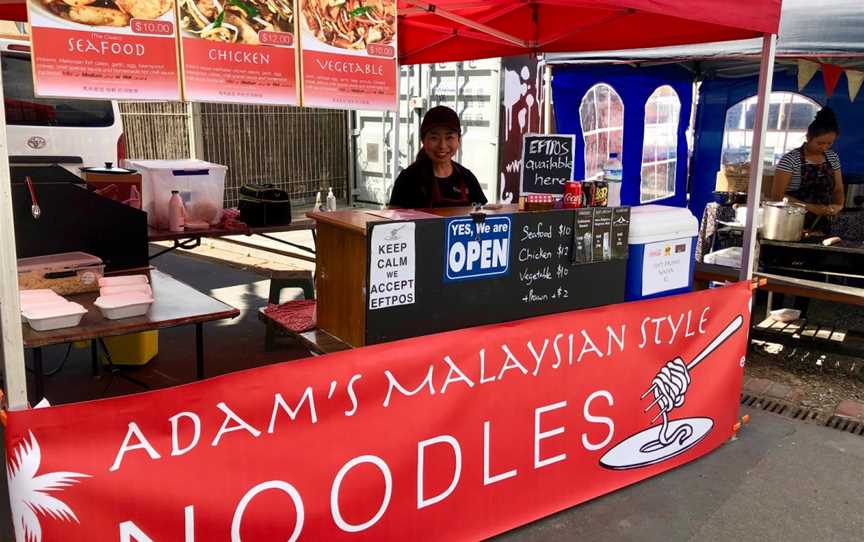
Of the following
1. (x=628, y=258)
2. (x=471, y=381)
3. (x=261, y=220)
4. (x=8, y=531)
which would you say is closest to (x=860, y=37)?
(x=628, y=258)

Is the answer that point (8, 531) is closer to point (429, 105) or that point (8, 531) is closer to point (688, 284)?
point (688, 284)

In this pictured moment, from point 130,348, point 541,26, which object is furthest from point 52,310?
point 541,26

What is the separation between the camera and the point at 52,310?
2918mm

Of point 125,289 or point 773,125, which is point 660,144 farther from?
point 125,289

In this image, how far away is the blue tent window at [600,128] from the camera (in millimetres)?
8383

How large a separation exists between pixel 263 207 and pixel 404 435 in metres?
3.26

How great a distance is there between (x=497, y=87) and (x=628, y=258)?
23.5 feet

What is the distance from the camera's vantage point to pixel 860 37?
15.1 ft

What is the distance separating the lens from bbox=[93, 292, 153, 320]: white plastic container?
9.96ft

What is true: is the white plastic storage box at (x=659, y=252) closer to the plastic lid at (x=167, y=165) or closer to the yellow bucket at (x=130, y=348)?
the plastic lid at (x=167, y=165)

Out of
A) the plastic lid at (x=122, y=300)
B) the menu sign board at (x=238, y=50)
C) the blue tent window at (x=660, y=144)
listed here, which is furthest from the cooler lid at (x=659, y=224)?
the blue tent window at (x=660, y=144)

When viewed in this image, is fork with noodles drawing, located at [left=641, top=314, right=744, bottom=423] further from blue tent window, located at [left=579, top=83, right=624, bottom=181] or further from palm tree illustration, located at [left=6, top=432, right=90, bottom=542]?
blue tent window, located at [left=579, top=83, right=624, bottom=181]

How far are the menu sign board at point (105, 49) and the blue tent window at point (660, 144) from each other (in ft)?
20.6

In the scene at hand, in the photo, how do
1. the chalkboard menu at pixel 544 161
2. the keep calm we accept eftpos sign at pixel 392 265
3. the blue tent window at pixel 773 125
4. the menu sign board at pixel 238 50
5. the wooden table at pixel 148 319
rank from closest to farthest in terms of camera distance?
the keep calm we accept eftpos sign at pixel 392 265 < the wooden table at pixel 148 319 < the menu sign board at pixel 238 50 < the chalkboard menu at pixel 544 161 < the blue tent window at pixel 773 125
